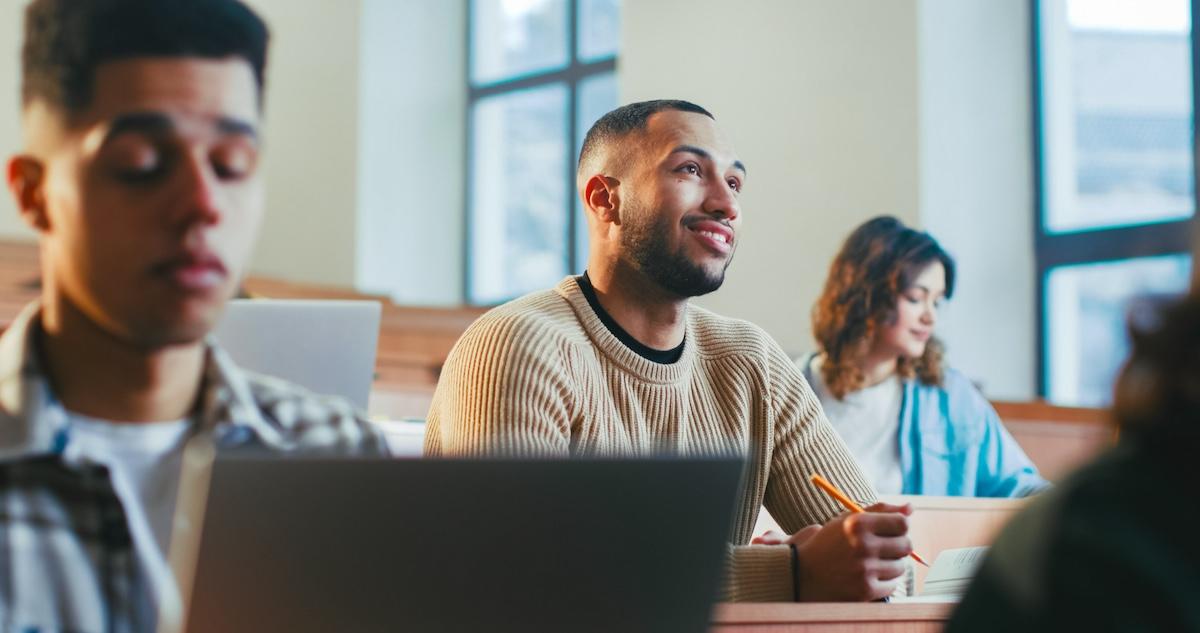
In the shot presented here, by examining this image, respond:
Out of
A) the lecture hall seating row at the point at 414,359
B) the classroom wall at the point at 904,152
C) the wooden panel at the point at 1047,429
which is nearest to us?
the lecture hall seating row at the point at 414,359

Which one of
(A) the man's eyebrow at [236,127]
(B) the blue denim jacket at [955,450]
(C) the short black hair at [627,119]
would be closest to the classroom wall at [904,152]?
(B) the blue denim jacket at [955,450]

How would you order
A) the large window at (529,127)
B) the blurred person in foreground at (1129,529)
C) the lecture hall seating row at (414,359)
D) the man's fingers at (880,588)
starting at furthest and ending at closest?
the large window at (529,127)
the lecture hall seating row at (414,359)
the man's fingers at (880,588)
the blurred person in foreground at (1129,529)

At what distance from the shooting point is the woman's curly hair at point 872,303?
349 centimetres

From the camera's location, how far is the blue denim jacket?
337 cm

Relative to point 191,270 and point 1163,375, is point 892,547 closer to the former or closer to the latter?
point 191,270

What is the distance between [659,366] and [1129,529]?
1.48 metres

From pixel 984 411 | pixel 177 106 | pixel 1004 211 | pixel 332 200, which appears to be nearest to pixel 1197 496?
pixel 177 106

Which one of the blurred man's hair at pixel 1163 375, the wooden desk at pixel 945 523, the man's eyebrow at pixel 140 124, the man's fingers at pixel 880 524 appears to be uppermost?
the man's eyebrow at pixel 140 124

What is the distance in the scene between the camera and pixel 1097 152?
4.47m

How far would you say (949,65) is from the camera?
4641 mm

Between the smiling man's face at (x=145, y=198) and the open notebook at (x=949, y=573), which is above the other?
the smiling man's face at (x=145, y=198)

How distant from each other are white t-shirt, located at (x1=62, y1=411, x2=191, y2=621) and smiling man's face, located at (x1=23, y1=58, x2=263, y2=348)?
0.07 metres

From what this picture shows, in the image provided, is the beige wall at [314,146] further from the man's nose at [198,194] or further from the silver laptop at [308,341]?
the man's nose at [198,194]

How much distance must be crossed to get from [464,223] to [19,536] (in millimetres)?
6260
